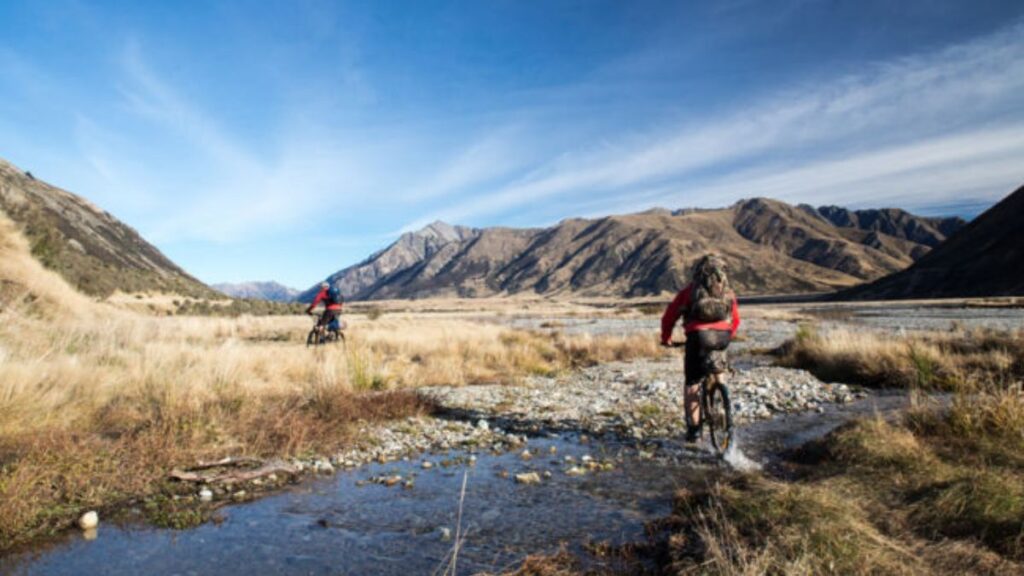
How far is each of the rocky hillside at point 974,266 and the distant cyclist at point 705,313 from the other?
4140 inches

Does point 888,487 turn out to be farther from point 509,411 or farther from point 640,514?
point 509,411

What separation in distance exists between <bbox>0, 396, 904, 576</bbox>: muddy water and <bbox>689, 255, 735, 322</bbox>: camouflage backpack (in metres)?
1.98

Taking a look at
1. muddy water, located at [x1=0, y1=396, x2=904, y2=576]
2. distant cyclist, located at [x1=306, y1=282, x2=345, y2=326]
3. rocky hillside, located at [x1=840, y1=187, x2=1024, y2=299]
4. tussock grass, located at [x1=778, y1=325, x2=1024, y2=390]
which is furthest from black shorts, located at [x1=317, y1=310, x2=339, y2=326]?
rocky hillside, located at [x1=840, y1=187, x2=1024, y2=299]

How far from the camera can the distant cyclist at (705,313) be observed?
7.74 meters

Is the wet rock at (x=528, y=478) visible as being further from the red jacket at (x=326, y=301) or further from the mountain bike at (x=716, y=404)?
the red jacket at (x=326, y=301)

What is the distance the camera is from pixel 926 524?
4.64 m

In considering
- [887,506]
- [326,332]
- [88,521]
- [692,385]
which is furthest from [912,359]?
[326,332]

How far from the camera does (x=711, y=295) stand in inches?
306

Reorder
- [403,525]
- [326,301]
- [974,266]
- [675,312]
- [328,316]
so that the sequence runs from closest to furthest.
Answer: [403,525]
[675,312]
[328,316]
[326,301]
[974,266]

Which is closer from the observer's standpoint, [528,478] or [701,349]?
[528,478]

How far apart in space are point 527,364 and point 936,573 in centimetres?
1524

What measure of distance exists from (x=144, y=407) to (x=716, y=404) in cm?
873

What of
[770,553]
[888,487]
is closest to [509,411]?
[888,487]

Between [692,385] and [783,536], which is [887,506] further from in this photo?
[692,385]
